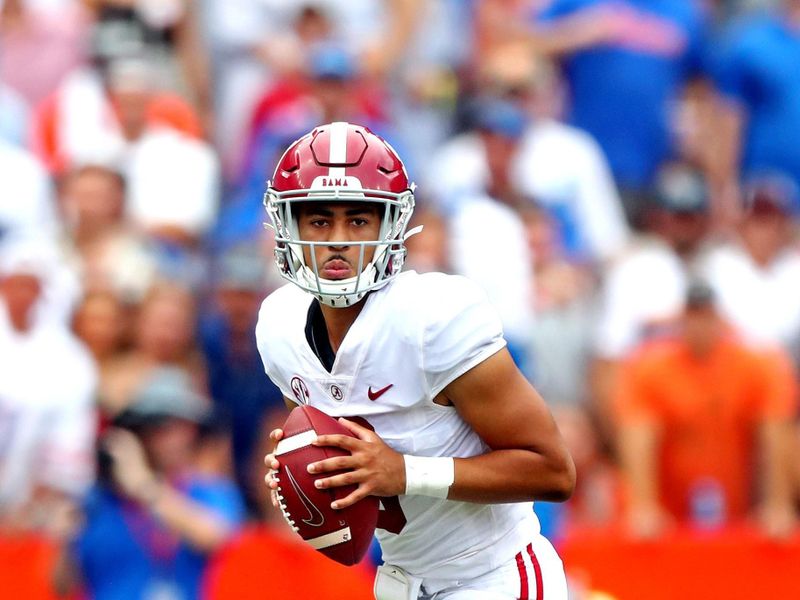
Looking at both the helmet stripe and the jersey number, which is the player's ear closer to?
the jersey number

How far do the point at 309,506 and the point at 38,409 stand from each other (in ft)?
11.9

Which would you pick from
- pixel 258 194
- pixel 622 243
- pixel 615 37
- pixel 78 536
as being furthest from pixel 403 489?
pixel 615 37

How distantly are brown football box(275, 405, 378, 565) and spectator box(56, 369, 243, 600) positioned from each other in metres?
2.71

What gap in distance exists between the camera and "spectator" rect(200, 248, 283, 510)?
22.2ft

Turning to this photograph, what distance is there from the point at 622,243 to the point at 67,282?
2.93m

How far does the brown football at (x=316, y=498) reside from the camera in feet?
11.5

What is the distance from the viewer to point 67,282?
722 cm

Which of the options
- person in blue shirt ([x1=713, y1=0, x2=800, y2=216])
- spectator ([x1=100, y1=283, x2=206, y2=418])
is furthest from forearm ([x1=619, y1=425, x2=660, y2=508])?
person in blue shirt ([x1=713, y1=0, x2=800, y2=216])

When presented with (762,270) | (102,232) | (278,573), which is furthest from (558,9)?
(278,573)

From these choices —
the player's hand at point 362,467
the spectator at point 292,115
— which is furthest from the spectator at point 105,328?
the player's hand at point 362,467

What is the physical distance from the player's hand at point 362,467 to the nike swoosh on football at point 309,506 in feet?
0.21

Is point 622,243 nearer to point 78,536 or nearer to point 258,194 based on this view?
point 258,194

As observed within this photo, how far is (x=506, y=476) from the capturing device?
3.60 metres

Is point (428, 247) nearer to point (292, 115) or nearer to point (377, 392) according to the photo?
point (292, 115)
